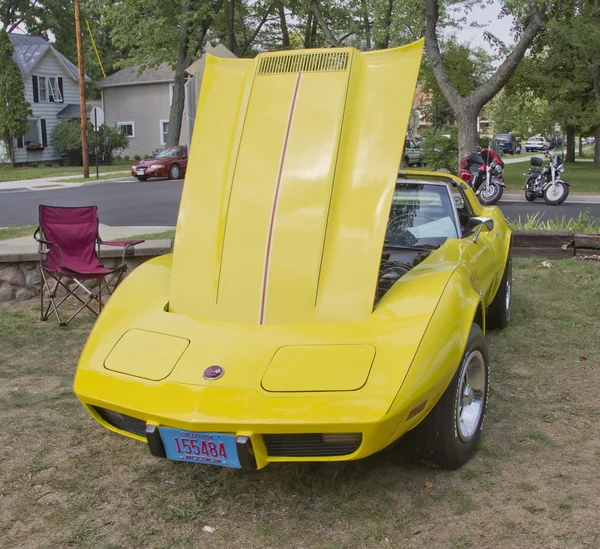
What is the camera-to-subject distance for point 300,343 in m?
→ 3.01

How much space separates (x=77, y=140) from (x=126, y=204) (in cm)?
2129

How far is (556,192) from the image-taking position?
15.1 meters

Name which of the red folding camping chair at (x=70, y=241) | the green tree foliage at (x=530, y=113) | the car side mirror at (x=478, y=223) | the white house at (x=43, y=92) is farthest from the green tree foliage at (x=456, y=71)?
the car side mirror at (x=478, y=223)

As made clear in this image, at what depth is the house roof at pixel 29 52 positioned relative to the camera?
126ft

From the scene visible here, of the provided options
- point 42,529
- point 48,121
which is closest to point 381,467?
point 42,529

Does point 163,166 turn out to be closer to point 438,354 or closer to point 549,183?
point 549,183

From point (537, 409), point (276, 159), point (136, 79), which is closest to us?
point (276, 159)

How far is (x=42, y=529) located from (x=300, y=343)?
4.41 ft

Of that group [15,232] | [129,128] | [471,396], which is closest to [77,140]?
[129,128]

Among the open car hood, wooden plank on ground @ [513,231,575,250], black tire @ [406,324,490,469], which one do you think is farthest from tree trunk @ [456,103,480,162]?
black tire @ [406,324,490,469]

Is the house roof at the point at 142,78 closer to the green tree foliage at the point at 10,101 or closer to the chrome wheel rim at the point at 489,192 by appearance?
the green tree foliage at the point at 10,101

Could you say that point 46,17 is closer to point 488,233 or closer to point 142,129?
point 142,129

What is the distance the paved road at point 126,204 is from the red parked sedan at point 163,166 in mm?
1427

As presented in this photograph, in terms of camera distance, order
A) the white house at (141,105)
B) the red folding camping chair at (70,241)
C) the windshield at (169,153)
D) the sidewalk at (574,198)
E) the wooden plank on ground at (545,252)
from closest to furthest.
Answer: the red folding camping chair at (70,241)
the wooden plank on ground at (545,252)
the sidewalk at (574,198)
the windshield at (169,153)
the white house at (141,105)
